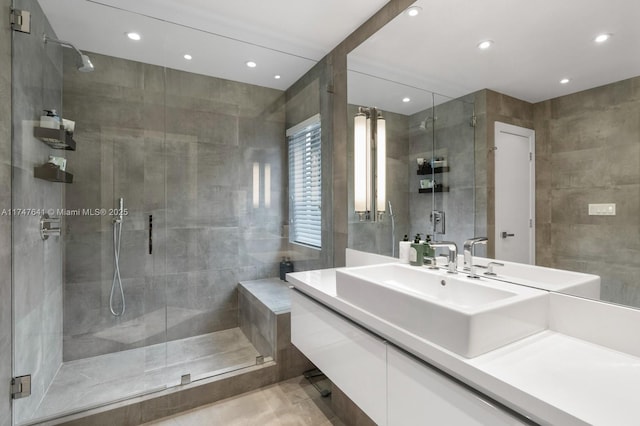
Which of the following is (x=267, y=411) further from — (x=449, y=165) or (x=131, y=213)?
(x=449, y=165)

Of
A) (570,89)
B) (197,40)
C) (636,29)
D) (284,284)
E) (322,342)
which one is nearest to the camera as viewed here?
(636,29)

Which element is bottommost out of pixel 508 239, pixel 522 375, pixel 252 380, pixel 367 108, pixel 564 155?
pixel 252 380

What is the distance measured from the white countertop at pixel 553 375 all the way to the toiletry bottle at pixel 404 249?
30.3 inches

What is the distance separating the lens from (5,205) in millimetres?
1527

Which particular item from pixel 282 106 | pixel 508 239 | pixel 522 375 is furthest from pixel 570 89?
pixel 282 106

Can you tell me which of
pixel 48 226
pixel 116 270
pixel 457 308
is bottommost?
pixel 116 270

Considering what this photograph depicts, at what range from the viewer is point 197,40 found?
2.31 meters

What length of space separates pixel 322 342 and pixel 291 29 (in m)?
2.12

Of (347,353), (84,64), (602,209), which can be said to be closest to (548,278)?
(602,209)

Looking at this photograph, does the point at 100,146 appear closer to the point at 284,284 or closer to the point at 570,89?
the point at 284,284

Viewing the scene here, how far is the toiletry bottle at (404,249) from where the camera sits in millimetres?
1793

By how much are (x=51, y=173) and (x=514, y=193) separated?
262 centimetres

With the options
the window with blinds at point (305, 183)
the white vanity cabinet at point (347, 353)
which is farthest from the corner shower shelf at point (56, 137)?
the white vanity cabinet at point (347, 353)

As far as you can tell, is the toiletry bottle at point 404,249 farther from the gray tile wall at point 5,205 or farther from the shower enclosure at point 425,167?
the gray tile wall at point 5,205
